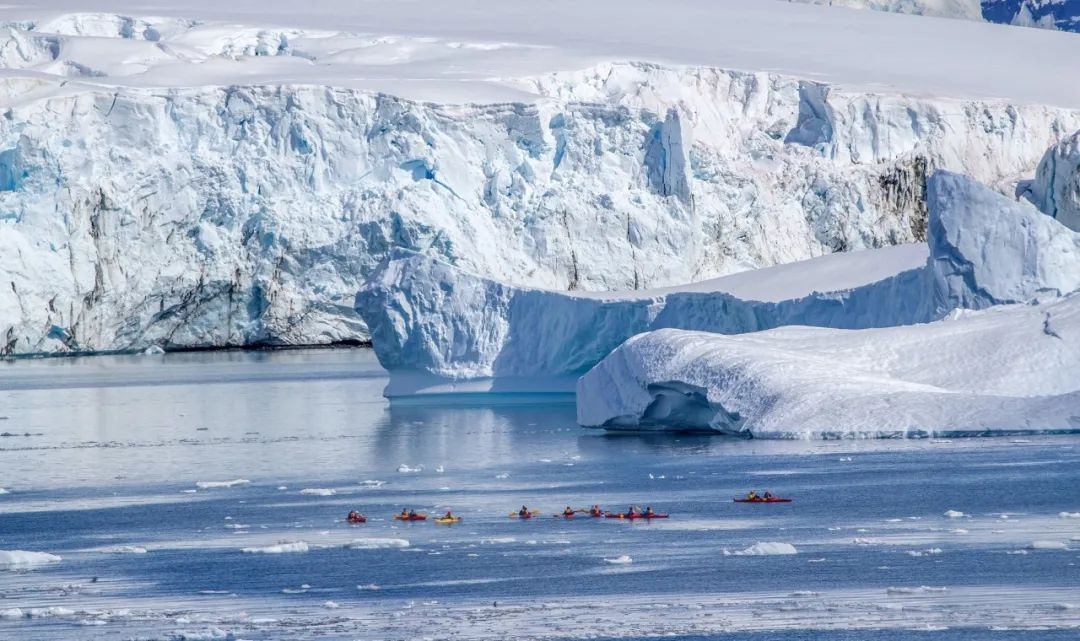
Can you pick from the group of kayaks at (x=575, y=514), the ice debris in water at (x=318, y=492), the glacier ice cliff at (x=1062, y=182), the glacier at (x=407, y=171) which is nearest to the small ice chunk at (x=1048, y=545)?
the group of kayaks at (x=575, y=514)

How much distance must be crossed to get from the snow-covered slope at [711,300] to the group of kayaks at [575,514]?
8009 mm

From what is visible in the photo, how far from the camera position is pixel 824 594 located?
36.2ft

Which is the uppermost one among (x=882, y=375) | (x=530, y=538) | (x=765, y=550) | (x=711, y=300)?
(x=711, y=300)

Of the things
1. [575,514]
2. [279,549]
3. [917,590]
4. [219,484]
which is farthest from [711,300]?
[917,590]

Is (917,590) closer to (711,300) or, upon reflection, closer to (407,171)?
(711,300)

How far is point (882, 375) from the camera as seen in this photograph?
20.0m

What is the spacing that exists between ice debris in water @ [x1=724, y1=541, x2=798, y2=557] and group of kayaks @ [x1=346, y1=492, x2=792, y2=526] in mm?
2083

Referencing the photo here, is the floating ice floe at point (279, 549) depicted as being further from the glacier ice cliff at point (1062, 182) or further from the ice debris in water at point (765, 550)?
the glacier ice cliff at point (1062, 182)

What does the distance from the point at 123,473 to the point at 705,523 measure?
831cm

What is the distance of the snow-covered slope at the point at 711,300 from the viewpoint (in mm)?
22641

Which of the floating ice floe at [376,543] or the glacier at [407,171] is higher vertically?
the glacier at [407,171]

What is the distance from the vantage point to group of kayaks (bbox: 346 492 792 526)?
49.3 feet

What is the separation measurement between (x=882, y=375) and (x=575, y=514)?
591cm

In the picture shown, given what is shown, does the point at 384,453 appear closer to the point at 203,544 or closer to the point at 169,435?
the point at 169,435
